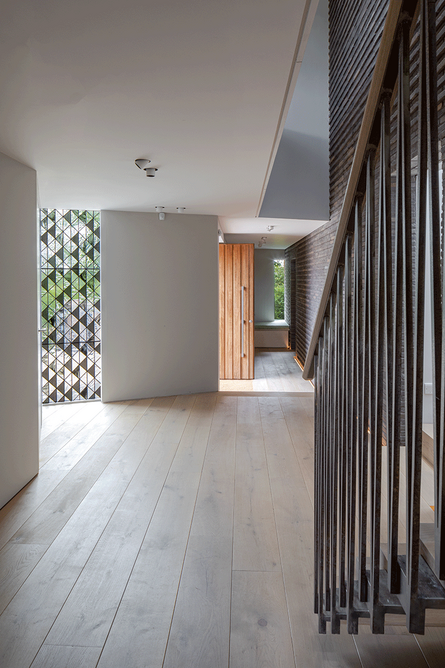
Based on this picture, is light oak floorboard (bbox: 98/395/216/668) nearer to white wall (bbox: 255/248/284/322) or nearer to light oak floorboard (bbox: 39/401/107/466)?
light oak floorboard (bbox: 39/401/107/466)

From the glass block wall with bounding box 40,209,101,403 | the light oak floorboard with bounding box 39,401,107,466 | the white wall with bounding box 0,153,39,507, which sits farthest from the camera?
the glass block wall with bounding box 40,209,101,403

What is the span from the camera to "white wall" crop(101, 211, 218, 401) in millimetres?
5914

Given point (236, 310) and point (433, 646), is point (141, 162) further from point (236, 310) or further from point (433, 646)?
point (236, 310)

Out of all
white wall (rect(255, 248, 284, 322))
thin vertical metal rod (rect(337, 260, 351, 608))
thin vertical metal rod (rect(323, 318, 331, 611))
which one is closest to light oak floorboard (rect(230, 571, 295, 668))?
thin vertical metal rod (rect(323, 318, 331, 611))

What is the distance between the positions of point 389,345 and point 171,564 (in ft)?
5.79

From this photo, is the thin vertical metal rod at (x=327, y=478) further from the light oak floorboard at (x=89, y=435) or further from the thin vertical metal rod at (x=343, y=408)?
the light oak floorboard at (x=89, y=435)

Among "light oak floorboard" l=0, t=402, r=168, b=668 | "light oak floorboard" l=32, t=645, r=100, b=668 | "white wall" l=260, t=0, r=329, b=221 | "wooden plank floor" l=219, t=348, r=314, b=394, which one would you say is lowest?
"light oak floorboard" l=32, t=645, r=100, b=668

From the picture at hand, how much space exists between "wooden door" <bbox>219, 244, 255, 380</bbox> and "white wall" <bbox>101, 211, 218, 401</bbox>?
1631 mm

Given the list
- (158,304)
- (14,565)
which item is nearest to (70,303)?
(158,304)

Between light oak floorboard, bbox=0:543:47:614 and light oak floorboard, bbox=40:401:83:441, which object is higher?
light oak floorboard, bbox=40:401:83:441

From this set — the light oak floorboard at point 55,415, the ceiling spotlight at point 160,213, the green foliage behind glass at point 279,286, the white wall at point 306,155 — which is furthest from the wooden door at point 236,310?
the green foliage behind glass at point 279,286

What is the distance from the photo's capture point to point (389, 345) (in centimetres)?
117

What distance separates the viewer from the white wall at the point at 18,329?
313 centimetres

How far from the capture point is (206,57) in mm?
2006
